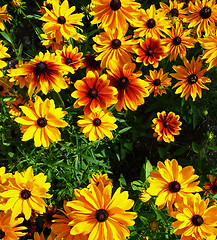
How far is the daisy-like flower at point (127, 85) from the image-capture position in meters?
1.32

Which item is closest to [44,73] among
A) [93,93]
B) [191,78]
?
[93,93]

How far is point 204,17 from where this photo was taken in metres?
1.79

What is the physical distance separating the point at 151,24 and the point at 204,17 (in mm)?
373

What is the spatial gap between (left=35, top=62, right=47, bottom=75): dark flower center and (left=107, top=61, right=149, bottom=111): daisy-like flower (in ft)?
0.99

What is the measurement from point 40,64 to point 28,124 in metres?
0.31


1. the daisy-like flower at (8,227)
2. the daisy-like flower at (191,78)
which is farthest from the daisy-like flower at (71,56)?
the daisy-like flower at (8,227)

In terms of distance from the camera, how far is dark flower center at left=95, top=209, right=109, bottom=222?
1.10 m

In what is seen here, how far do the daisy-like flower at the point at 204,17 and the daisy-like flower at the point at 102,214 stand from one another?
1.23 meters

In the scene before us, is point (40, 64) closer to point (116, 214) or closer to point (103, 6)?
point (103, 6)

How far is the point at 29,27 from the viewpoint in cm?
280

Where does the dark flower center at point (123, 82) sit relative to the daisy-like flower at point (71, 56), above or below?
below

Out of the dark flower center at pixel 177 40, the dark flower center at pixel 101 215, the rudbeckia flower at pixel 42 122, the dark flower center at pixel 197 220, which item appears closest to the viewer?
the dark flower center at pixel 101 215

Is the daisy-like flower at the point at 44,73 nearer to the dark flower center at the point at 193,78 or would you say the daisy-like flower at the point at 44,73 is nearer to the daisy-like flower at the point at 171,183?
the daisy-like flower at the point at 171,183

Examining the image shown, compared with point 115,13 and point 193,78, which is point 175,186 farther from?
→ point 115,13
